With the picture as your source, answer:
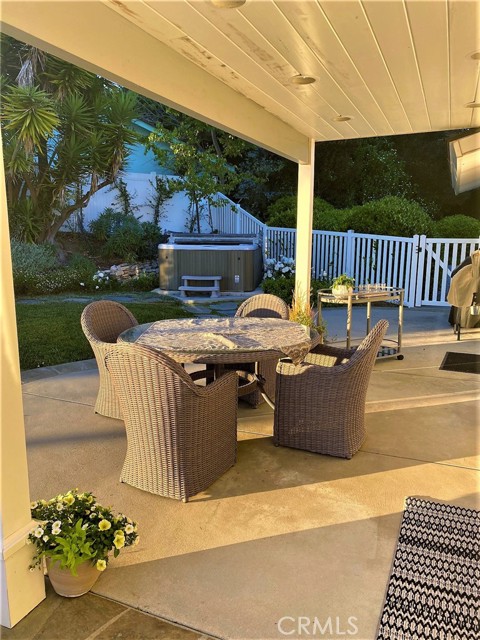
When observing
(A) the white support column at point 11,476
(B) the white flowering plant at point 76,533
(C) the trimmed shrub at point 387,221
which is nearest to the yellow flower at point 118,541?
(B) the white flowering plant at point 76,533

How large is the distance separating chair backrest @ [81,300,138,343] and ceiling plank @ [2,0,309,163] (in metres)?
1.48

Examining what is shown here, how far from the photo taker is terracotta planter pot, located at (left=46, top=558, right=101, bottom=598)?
1.91 meters

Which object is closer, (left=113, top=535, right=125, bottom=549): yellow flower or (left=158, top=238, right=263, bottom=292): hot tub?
(left=113, top=535, right=125, bottom=549): yellow flower

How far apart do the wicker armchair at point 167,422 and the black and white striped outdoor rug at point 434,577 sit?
103cm

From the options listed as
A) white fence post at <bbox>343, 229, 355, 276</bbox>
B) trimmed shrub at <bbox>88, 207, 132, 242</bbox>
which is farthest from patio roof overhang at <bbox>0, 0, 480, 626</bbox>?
trimmed shrub at <bbox>88, 207, 132, 242</bbox>

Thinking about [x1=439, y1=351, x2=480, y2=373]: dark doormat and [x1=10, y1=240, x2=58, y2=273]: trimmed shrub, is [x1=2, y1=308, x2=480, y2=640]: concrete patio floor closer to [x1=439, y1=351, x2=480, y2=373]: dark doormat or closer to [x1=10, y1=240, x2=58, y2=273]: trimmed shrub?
[x1=439, y1=351, x2=480, y2=373]: dark doormat

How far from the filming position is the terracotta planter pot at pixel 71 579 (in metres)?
1.91

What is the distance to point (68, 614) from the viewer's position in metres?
1.86

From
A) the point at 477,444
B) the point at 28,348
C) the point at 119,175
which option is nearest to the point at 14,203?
the point at 119,175

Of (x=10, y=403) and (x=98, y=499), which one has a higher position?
(x=10, y=403)

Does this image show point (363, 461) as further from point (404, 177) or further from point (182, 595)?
point (404, 177)

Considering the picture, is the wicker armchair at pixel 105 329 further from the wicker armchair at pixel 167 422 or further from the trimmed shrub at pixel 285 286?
the trimmed shrub at pixel 285 286

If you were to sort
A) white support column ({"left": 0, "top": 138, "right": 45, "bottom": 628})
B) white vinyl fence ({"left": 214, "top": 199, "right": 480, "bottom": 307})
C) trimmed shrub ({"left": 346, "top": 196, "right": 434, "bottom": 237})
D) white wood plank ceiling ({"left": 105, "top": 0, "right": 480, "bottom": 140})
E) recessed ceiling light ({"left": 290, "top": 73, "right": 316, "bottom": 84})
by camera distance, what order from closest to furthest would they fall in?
white support column ({"left": 0, "top": 138, "right": 45, "bottom": 628})
white wood plank ceiling ({"left": 105, "top": 0, "right": 480, "bottom": 140})
recessed ceiling light ({"left": 290, "top": 73, "right": 316, "bottom": 84})
white vinyl fence ({"left": 214, "top": 199, "right": 480, "bottom": 307})
trimmed shrub ({"left": 346, "top": 196, "right": 434, "bottom": 237})

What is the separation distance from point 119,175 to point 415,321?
23.7 feet
